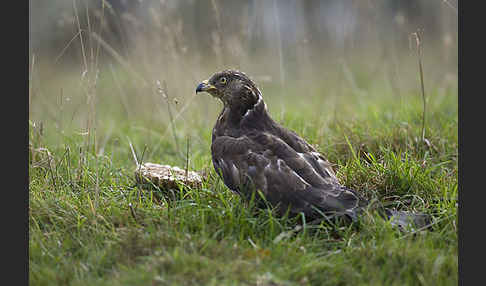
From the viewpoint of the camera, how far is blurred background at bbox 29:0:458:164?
6156 millimetres

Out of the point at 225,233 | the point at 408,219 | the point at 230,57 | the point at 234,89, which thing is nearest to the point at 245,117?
the point at 234,89

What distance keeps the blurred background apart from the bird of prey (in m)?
1.18

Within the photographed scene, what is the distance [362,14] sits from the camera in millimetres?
7734

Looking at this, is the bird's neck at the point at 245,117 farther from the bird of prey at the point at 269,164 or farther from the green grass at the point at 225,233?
the green grass at the point at 225,233

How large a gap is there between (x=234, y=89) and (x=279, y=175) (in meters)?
0.98

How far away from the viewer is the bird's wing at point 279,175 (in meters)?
3.47

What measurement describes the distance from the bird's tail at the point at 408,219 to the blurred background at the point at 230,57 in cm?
232

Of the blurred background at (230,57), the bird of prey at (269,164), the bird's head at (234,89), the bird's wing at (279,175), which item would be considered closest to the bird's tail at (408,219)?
the bird of prey at (269,164)

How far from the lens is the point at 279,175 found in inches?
142

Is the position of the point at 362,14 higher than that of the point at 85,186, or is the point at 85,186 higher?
the point at 362,14

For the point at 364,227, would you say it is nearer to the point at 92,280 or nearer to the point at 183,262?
the point at 183,262

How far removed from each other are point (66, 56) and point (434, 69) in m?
7.29

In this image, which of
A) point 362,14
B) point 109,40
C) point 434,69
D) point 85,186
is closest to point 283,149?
point 85,186

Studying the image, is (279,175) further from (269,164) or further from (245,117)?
(245,117)
